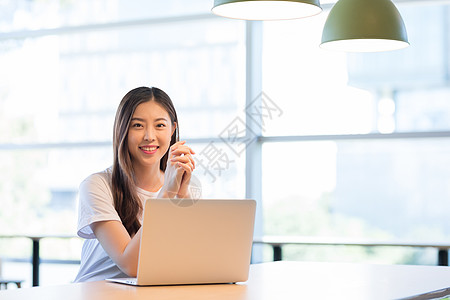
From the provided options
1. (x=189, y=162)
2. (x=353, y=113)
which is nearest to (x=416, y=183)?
(x=353, y=113)

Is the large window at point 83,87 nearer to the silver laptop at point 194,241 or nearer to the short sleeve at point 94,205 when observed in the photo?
the short sleeve at point 94,205

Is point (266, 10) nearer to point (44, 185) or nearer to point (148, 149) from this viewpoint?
point (148, 149)

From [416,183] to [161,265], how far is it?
142 inches

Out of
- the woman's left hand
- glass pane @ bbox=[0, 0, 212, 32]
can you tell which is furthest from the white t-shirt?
glass pane @ bbox=[0, 0, 212, 32]

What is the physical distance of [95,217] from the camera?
240cm

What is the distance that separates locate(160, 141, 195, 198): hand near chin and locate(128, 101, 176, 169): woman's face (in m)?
0.26

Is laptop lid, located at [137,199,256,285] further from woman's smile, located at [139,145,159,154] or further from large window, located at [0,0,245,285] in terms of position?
large window, located at [0,0,245,285]

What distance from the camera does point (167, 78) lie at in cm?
591

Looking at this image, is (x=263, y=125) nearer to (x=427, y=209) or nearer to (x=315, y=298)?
(x=427, y=209)

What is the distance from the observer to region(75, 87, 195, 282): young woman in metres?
2.38

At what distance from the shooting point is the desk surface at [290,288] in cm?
186

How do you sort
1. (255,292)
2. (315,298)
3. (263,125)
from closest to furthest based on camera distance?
(315,298)
(255,292)
(263,125)

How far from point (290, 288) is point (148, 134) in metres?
0.88

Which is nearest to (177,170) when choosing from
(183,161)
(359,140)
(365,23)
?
(183,161)
